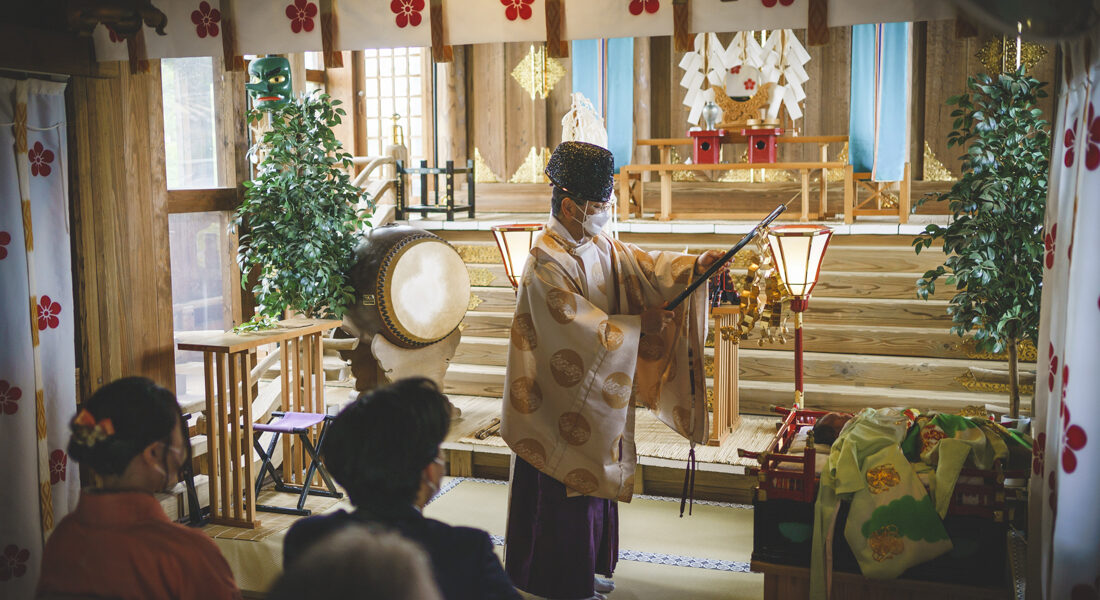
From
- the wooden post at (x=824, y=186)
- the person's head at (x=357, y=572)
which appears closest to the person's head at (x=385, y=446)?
the person's head at (x=357, y=572)

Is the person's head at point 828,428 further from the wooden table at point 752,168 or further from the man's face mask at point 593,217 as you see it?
the wooden table at point 752,168

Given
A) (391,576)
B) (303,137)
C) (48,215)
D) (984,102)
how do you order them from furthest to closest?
(303,137) → (984,102) → (48,215) → (391,576)

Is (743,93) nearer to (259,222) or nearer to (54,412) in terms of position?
(259,222)

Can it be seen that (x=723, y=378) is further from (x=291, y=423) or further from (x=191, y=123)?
(x=191, y=123)

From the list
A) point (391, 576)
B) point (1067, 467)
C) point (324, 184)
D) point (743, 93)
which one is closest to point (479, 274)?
point (324, 184)

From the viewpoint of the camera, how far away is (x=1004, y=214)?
5.29 m

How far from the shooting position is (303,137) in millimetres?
6523

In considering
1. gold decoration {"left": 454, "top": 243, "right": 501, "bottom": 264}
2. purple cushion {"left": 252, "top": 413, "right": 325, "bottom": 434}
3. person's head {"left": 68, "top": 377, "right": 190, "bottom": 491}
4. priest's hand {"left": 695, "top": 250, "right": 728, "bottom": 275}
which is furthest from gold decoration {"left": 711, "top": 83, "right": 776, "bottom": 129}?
person's head {"left": 68, "top": 377, "right": 190, "bottom": 491}

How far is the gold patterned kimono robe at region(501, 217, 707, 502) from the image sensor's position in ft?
12.4

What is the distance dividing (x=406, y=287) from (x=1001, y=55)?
21.8 ft

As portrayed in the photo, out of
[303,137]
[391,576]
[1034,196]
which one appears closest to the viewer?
[391,576]

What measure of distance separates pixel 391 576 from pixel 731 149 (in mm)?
10133

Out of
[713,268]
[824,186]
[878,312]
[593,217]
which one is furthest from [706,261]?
[824,186]

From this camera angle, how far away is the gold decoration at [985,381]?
6426 mm
